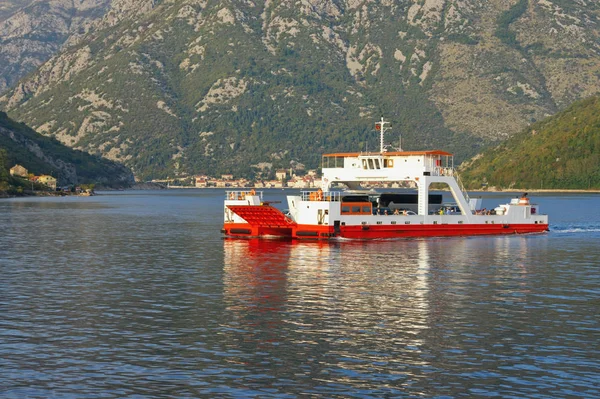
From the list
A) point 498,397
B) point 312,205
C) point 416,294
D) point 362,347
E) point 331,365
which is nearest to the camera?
point 498,397

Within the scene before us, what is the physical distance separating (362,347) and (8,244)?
197 ft

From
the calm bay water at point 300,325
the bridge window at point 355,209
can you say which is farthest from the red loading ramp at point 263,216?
the calm bay water at point 300,325

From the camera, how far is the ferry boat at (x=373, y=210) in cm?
8650

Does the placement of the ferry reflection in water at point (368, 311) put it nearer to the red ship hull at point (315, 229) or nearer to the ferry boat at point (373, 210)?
the red ship hull at point (315, 229)

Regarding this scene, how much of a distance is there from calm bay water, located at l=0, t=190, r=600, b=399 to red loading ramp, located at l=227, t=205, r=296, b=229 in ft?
46.4

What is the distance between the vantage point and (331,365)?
104 feet

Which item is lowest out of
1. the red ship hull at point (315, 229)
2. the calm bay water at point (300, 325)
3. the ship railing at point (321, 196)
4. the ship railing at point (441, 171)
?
the calm bay water at point (300, 325)

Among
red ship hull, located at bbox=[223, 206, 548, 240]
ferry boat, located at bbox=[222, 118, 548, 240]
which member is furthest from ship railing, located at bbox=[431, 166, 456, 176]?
red ship hull, located at bbox=[223, 206, 548, 240]

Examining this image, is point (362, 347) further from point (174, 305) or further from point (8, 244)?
point (8, 244)

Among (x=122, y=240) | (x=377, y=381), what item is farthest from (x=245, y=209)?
(x=377, y=381)

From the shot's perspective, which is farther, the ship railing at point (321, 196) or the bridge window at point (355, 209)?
the bridge window at point (355, 209)

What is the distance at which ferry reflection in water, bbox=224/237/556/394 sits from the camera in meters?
31.7

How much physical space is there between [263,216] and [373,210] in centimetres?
1202

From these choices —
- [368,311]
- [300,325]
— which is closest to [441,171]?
[368,311]
